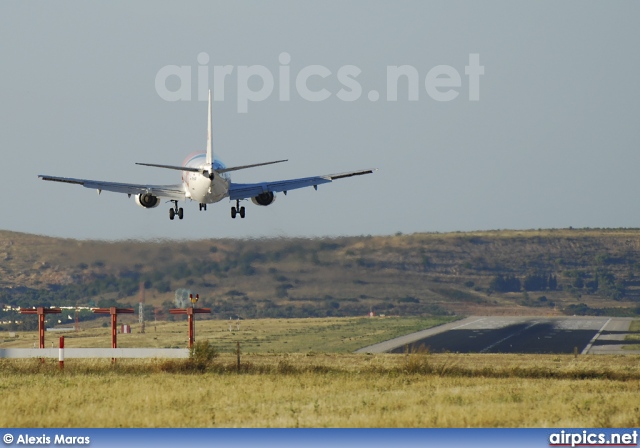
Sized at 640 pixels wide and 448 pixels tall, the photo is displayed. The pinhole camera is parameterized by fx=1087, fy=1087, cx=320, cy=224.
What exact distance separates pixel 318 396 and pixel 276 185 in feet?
122

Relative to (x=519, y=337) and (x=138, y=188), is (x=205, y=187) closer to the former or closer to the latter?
(x=138, y=188)

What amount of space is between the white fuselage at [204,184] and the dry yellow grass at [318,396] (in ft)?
57.8

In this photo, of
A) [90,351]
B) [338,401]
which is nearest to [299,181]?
[90,351]

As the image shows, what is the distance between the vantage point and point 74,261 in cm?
10219

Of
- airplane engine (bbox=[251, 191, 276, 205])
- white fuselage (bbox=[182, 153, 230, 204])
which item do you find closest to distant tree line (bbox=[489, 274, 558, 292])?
airplane engine (bbox=[251, 191, 276, 205])

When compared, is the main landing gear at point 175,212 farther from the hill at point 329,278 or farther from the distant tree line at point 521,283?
the distant tree line at point 521,283

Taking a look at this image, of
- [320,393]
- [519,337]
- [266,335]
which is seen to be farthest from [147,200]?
[519,337]

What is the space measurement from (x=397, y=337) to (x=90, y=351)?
4675cm

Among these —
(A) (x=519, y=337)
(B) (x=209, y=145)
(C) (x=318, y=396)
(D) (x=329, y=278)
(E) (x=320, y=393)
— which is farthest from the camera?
(D) (x=329, y=278)

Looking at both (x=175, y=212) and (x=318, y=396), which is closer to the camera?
(x=318, y=396)

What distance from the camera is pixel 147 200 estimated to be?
74.4 meters

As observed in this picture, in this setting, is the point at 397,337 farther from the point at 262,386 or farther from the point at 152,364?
the point at 262,386

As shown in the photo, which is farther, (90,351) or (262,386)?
(90,351)

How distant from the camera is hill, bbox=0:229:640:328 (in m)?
105
